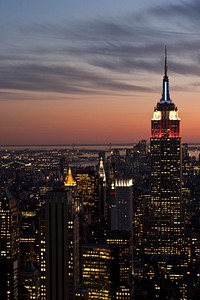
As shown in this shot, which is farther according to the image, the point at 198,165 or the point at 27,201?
the point at 198,165

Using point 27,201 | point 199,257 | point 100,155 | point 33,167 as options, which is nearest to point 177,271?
point 199,257

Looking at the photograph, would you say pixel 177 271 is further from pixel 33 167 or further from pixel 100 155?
pixel 100 155

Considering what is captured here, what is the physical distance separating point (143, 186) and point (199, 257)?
36.7 ft

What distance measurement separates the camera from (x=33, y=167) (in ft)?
133

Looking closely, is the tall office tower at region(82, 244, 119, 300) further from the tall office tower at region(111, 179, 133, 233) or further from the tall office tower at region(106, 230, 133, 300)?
the tall office tower at region(111, 179, 133, 233)

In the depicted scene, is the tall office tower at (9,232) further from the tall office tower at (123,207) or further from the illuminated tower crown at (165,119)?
the illuminated tower crown at (165,119)

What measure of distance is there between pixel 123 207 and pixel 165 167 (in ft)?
20.9

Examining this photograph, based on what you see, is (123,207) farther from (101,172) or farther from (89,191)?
(101,172)

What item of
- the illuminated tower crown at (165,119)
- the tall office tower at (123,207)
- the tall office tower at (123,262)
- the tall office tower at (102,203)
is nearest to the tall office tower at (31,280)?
the tall office tower at (123,262)

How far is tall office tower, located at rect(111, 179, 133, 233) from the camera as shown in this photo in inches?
1441

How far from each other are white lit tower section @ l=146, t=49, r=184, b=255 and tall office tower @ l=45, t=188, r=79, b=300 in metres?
18.1

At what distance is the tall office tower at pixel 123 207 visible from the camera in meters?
36.6

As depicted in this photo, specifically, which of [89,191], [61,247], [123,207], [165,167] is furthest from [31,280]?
[165,167]

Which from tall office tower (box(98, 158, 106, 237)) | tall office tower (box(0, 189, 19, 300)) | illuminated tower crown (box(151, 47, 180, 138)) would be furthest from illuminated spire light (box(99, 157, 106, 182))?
tall office tower (box(0, 189, 19, 300))
